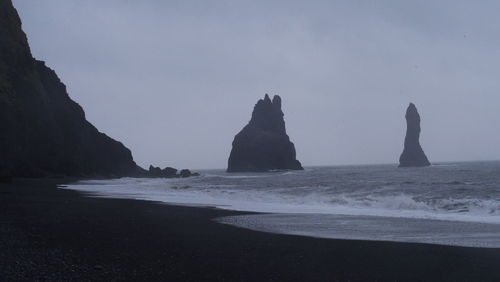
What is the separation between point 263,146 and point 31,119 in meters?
98.7

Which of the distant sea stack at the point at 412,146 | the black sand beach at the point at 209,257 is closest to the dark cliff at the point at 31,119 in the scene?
the black sand beach at the point at 209,257

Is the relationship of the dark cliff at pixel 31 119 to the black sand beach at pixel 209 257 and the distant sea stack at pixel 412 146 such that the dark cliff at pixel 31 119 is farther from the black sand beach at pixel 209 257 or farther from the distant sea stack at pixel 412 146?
the distant sea stack at pixel 412 146

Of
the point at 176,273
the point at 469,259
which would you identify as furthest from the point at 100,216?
the point at 469,259

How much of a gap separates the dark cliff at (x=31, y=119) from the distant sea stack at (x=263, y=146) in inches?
2854

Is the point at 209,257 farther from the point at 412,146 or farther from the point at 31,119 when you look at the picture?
the point at 412,146

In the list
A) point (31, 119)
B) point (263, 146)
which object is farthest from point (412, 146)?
point (31, 119)

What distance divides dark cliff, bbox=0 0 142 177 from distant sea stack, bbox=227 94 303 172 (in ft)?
238

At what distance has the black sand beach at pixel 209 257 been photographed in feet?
27.9

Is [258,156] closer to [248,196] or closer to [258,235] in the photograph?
[248,196]

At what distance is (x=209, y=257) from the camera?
10.3 m

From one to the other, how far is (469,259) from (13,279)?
967cm

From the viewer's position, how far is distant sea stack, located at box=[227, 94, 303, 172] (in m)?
155

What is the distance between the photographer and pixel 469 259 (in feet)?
34.1

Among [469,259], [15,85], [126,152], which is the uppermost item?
[15,85]
